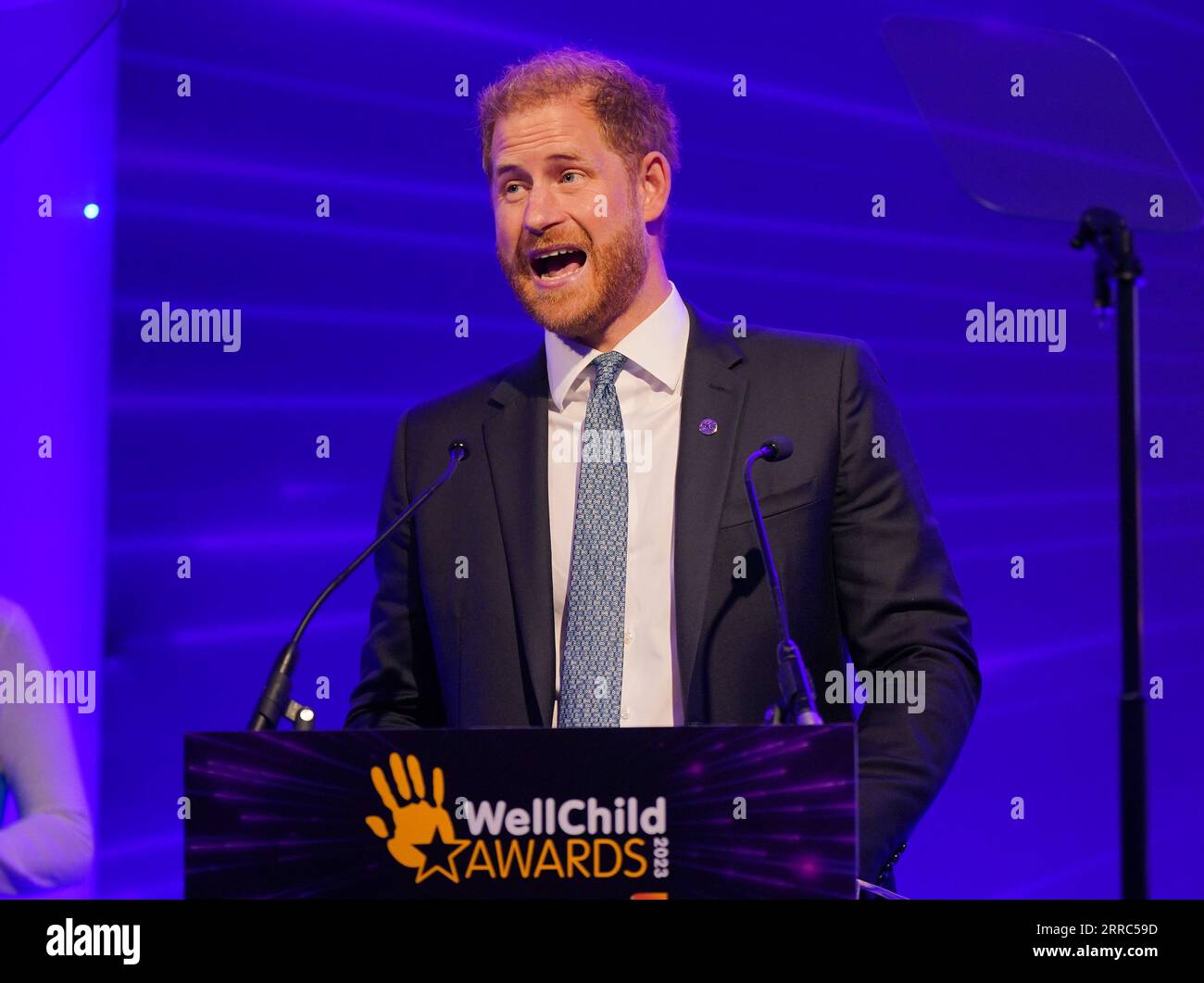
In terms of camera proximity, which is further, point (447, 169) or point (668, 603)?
point (447, 169)

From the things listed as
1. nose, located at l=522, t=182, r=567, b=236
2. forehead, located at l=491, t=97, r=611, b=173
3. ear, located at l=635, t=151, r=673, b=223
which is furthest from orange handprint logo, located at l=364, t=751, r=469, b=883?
ear, located at l=635, t=151, r=673, b=223

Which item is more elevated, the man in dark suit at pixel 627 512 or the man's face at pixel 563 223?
the man's face at pixel 563 223

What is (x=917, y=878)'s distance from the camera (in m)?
3.02

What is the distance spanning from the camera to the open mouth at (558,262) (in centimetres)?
263

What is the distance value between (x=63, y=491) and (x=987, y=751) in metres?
2.04

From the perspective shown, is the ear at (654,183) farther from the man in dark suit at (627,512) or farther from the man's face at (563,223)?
the man's face at (563,223)

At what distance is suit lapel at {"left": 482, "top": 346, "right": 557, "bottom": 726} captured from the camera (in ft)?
7.79

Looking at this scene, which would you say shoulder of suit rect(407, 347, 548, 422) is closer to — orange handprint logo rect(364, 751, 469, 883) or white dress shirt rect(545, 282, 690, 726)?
white dress shirt rect(545, 282, 690, 726)

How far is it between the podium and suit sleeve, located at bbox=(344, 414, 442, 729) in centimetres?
89

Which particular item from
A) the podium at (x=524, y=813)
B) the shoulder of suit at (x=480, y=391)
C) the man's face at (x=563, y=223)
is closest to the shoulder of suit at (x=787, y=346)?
the man's face at (x=563, y=223)

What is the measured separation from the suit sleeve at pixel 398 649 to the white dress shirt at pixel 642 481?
28 cm

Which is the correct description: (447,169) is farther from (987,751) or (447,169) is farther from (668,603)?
(987,751)

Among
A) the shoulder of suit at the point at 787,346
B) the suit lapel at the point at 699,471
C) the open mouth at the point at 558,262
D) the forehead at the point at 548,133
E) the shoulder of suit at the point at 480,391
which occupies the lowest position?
the suit lapel at the point at 699,471

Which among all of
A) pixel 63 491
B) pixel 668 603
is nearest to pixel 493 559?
pixel 668 603
